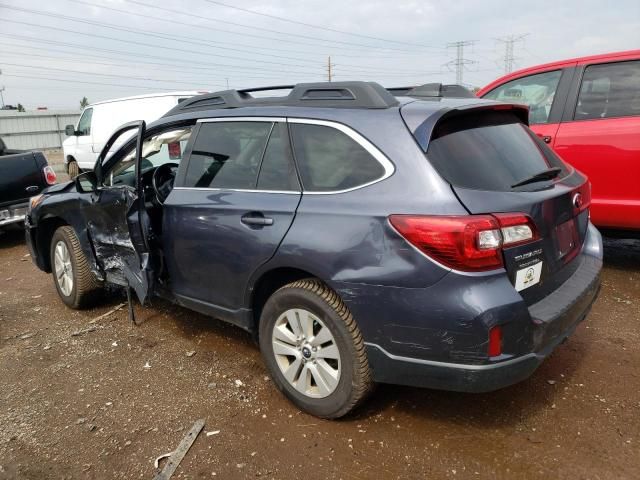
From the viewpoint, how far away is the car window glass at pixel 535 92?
4930mm

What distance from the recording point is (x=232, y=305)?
313 cm

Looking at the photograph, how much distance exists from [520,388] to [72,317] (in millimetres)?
3663

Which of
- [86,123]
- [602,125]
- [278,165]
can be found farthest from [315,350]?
[86,123]

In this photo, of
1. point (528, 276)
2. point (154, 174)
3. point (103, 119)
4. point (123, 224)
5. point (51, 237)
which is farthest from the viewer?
point (103, 119)

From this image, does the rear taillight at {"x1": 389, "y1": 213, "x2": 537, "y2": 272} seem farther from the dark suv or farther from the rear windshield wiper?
the rear windshield wiper

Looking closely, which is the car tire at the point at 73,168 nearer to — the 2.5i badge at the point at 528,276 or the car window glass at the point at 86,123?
the car window glass at the point at 86,123

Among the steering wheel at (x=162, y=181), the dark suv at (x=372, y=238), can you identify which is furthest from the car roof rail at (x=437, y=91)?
the steering wheel at (x=162, y=181)

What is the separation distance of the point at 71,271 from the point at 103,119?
8.42 metres

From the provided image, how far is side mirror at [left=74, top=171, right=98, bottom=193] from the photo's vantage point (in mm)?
3998

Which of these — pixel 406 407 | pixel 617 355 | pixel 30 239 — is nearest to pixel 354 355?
pixel 406 407

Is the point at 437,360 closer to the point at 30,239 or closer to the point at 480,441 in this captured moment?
the point at 480,441

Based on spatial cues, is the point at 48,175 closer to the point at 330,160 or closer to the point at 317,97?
the point at 317,97

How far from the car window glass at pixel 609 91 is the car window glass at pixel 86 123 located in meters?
11.1

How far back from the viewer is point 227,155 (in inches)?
127
